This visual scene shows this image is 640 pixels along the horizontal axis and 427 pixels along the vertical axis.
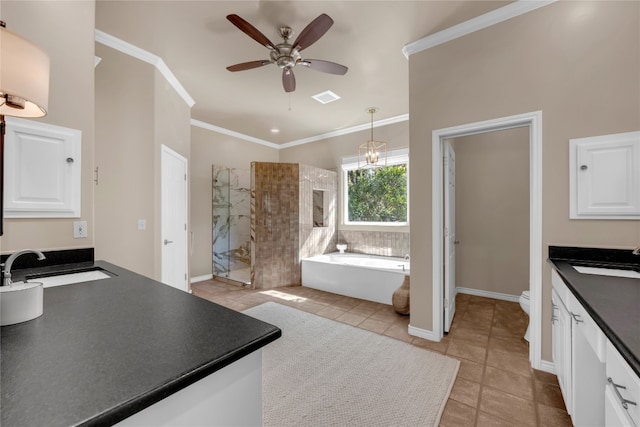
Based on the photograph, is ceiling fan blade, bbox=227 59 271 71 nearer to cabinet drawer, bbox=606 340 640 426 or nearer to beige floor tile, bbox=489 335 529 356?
cabinet drawer, bbox=606 340 640 426

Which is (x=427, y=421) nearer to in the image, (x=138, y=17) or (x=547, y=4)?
(x=547, y=4)

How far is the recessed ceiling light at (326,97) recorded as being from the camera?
365cm

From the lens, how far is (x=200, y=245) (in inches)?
189

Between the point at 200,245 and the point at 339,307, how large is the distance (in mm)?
2790

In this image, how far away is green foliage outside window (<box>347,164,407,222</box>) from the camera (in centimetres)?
478

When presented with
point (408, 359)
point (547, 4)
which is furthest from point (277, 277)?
point (547, 4)

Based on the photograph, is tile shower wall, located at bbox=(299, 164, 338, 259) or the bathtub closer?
the bathtub

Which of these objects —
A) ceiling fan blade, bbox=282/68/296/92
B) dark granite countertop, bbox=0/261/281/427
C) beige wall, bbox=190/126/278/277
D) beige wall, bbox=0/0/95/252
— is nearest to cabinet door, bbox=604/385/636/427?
dark granite countertop, bbox=0/261/281/427

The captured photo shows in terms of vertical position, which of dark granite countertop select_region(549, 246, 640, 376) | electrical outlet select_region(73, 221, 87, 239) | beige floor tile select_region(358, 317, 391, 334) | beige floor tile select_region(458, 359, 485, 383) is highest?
electrical outlet select_region(73, 221, 87, 239)

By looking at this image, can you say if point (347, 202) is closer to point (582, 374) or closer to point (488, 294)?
point (488, 294)

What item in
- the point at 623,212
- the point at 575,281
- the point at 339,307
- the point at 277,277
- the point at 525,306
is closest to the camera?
the point at 575,281

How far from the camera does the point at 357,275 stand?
3846 millimetres

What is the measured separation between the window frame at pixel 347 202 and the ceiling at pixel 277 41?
0.82m

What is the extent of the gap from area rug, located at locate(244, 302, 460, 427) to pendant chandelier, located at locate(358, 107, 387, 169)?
236 cm
